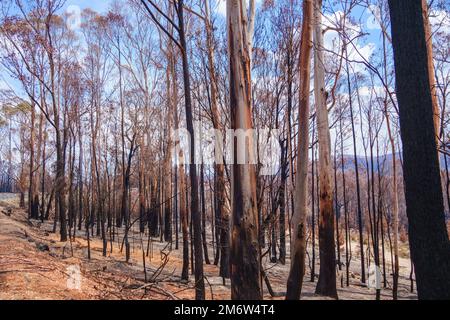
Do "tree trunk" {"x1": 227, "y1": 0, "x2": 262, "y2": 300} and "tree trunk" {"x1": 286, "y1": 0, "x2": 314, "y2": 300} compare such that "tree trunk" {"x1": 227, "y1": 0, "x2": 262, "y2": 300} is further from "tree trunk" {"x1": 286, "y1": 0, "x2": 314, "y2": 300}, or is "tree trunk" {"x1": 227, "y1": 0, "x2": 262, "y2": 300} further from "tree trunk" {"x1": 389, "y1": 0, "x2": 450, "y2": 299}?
"tree trunk" {"x1": 389, "y1": 0, "x2": 450, "y2": 299}

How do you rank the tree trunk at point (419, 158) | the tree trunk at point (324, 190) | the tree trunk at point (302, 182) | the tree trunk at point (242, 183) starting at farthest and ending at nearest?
1. the tree trunk at point (324, 190)
2. the tree trunk at point (302, 182)
3. the tree trunk at point (242, 183)
4. the tree trunk at point (419, 158)

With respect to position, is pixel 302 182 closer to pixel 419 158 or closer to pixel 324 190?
pixel 324 190

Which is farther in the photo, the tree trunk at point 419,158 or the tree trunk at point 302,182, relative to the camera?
the tree trunk at point 302,182

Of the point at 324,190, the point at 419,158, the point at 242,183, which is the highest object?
the point at 419,158

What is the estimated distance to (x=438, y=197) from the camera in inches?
115

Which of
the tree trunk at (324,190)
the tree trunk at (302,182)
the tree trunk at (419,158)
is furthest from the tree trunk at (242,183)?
the tree trunk at (324,190)

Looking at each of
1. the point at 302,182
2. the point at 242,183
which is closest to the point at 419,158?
the point at 242,183

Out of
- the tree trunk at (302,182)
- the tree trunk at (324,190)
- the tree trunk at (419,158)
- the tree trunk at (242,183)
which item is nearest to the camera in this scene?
the tree trunk at (419,158)

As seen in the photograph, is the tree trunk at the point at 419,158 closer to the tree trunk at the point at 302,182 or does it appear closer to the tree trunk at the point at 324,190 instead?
the tree trunk at the point at 302,182

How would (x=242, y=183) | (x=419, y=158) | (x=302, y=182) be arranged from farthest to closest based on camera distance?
1. (x=302, y=182)
2. (x=242, y=183)
3. (x=419, y=158)
